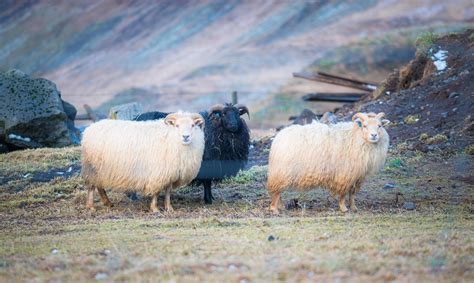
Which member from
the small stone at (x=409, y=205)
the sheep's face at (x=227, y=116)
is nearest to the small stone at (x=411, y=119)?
the sheep's face at (x=227, y=116)

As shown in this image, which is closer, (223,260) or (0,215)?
(223,260)

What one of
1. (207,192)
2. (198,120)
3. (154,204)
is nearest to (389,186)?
(207,192)

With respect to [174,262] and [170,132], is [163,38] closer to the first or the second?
[170,132]

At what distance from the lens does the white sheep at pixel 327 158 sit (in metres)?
13.4

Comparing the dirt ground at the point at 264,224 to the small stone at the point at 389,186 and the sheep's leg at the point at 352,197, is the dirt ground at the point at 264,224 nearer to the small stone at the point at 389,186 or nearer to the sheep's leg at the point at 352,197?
the small stone at the point at 389,186

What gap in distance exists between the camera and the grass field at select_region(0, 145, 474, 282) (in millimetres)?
8617

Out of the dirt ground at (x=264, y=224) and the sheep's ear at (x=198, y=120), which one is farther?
the sheep's ear at (x=198, y=120)

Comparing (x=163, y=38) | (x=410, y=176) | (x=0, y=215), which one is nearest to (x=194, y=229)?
(x=0, y=215)

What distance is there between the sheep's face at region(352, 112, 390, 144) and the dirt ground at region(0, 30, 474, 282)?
45.9 inches

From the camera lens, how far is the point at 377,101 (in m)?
21.5

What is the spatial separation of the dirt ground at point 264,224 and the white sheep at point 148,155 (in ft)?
1.63

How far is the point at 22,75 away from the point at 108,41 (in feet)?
118

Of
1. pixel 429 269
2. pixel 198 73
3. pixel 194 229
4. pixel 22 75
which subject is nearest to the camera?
pixel 429 269

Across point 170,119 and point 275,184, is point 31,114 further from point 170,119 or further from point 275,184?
point 275,184
